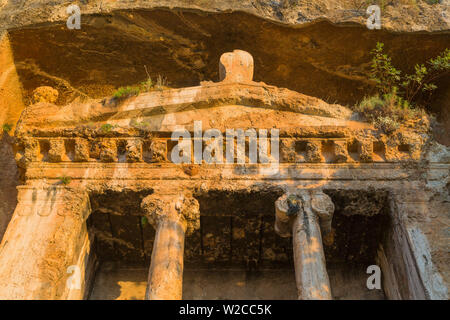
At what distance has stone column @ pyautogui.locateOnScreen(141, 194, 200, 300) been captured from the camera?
19.7 feet

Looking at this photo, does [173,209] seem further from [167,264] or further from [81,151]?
[81,151]

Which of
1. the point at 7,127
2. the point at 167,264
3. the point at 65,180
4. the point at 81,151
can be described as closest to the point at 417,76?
the point at 167,264

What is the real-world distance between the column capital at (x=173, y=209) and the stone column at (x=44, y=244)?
0.99 m

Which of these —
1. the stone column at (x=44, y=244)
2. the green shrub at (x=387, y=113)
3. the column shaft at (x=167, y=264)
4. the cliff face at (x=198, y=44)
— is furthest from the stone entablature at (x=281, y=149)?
the cliff face at (x=198, y=44)

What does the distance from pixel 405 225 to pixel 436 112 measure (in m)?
4.10

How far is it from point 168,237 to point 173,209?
17.4 inches

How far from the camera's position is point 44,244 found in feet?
21.6

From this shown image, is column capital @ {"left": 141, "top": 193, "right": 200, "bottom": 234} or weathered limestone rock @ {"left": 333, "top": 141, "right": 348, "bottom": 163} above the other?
weathered limestone rock @ {"left": 333, "top": 141, "right": 348, "bottom": 163}

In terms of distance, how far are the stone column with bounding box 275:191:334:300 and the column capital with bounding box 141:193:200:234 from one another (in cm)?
113

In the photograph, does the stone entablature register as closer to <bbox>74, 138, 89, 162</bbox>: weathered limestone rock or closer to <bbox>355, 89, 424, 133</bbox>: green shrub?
<bbox>74, 138, 89, 162</bbox>: weathered limestone rock

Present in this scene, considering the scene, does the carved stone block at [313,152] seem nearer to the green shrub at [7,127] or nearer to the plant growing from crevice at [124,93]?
the plant growing from crevice at [124,93]

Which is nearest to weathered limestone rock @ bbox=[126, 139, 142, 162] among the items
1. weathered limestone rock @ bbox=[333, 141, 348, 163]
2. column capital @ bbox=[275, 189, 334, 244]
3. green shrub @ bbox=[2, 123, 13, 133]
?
column capital @ bbox=[275, 189, 334, 244]
